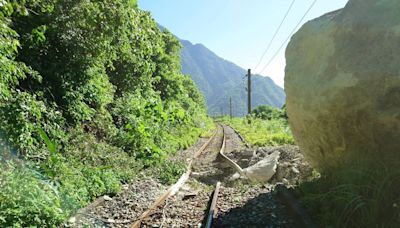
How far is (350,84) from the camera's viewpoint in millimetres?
5320

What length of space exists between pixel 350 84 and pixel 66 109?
6.64 meters

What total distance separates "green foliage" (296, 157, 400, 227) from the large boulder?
0.95 ft

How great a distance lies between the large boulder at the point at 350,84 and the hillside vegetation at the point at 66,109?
4.32 metres

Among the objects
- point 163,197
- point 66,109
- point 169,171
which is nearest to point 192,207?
point 163,197

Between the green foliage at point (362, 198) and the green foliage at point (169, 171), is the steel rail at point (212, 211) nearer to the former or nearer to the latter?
the green foliage at point (362, 198)

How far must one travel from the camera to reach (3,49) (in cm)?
596

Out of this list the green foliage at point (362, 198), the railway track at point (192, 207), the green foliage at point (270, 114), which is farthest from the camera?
the green foliage at point (270, 114)

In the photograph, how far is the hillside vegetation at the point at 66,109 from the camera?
574 centimetres

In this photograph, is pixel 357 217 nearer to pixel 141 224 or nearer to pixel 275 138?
pixel 141 224

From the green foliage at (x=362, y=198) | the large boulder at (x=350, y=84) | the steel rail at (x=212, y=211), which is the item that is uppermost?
the large boulder at (x=350, y=84)

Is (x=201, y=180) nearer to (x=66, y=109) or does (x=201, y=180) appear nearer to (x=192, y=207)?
(x=192, y=207)

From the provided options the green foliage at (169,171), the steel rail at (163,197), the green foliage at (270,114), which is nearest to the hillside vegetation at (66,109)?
the green foliage at (169,171)

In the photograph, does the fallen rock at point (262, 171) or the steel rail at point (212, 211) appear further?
the fallen rock at point (262, 171)

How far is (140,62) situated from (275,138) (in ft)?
24.9
